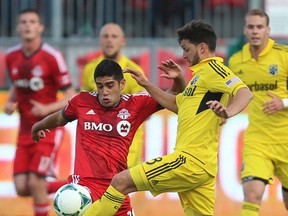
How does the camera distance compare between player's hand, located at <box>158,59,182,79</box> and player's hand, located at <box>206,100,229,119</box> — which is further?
player's hand, located at <box>158,59,182,79</box>

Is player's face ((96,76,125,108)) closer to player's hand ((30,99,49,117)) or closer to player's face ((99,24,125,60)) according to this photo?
player's hand ((30,99,49,117))

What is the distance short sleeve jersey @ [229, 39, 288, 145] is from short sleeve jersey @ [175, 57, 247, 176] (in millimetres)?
1925

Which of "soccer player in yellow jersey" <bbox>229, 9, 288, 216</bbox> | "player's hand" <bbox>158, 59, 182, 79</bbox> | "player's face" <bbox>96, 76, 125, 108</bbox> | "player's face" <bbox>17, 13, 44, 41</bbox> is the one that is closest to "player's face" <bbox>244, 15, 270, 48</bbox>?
"soccer player in yellow jersey" <bbox>229, 9, 288, 216</bbox>

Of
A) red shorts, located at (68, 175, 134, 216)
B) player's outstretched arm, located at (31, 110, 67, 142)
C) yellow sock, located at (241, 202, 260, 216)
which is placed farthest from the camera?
yellow sock, located at (241, 202, 260, 216)

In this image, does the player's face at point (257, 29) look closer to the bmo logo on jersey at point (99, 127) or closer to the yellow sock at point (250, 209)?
the yellow sock at point (250, 209)

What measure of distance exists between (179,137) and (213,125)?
303mm

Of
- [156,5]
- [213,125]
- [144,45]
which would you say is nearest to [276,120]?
[213,125]

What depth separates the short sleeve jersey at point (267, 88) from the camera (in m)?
9.99

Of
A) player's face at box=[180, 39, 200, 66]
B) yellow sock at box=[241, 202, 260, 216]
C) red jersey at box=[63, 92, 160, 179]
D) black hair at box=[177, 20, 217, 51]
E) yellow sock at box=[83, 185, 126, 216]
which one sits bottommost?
yellow sock at box=[241, 202, 260, 216]

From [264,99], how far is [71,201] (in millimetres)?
2954

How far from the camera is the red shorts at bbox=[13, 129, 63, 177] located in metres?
11.1

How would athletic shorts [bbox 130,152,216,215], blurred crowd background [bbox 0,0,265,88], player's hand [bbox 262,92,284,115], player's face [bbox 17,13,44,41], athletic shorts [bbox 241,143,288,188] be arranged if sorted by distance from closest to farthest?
athletic shorts [bbox 130,152,216,215], player's hand [bbox 262,92,284,115], athletic shorts [bbox 241,143,288,188], player's face [bbox 17,13,44,41], blurred crowd background [bbox 0,0,265,88]

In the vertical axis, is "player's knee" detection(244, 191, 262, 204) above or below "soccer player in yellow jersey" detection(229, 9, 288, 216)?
below

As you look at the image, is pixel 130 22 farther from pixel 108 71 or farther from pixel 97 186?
pixel 97 186
